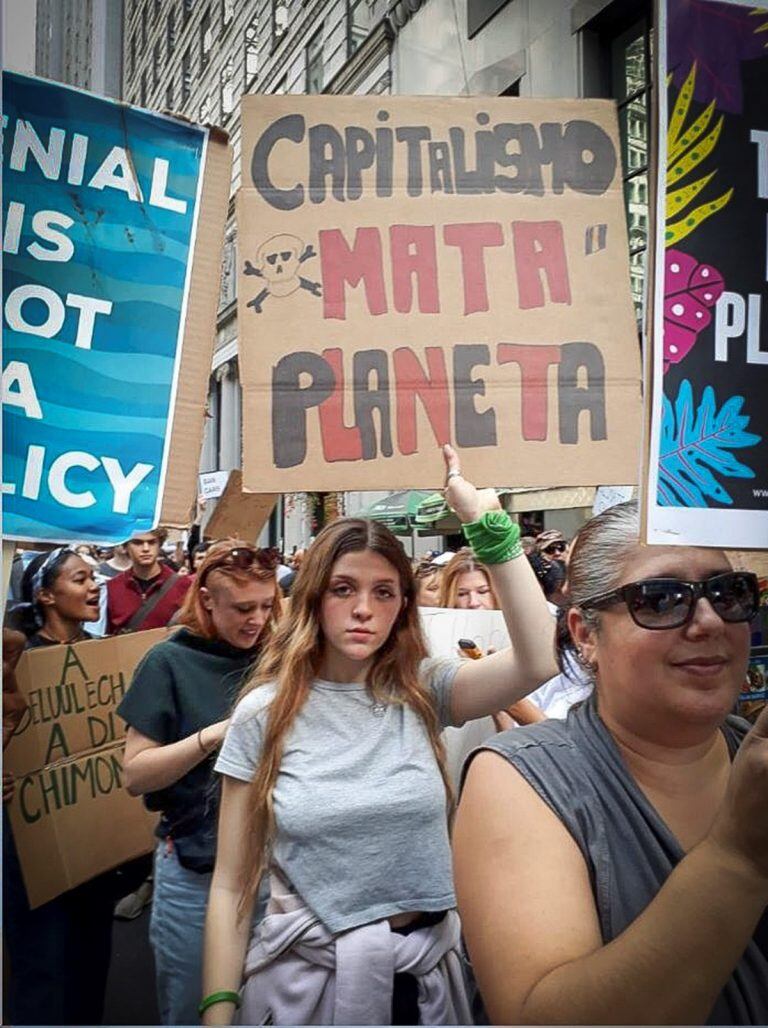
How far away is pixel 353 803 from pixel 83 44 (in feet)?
4.91

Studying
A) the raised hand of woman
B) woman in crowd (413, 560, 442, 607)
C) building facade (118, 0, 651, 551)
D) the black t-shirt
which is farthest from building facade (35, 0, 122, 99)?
woman in crowd (413, 560, 442, 607)

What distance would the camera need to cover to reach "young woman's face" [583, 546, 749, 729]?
0.98m

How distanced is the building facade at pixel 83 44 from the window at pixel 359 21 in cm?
46

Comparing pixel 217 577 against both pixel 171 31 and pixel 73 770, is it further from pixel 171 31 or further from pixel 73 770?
pixel 171 31

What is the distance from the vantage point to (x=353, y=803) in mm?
1335

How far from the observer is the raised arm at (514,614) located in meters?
1.37

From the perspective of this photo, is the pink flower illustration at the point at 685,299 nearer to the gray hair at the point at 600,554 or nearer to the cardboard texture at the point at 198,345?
the gray hair at the point at 600,554

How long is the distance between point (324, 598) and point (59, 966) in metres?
0.92

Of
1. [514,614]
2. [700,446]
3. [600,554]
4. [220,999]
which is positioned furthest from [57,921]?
[700,446]

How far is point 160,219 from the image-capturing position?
142cm

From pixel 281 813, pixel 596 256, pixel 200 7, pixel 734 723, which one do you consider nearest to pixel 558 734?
pixel 734 723

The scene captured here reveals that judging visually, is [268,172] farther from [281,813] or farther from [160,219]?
[281,813]

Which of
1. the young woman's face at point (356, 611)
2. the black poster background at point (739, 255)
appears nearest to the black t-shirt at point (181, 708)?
the young woman's face at point (356, 611)

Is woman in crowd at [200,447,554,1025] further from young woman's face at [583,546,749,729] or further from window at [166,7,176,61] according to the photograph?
window at [166,7,176,61]
